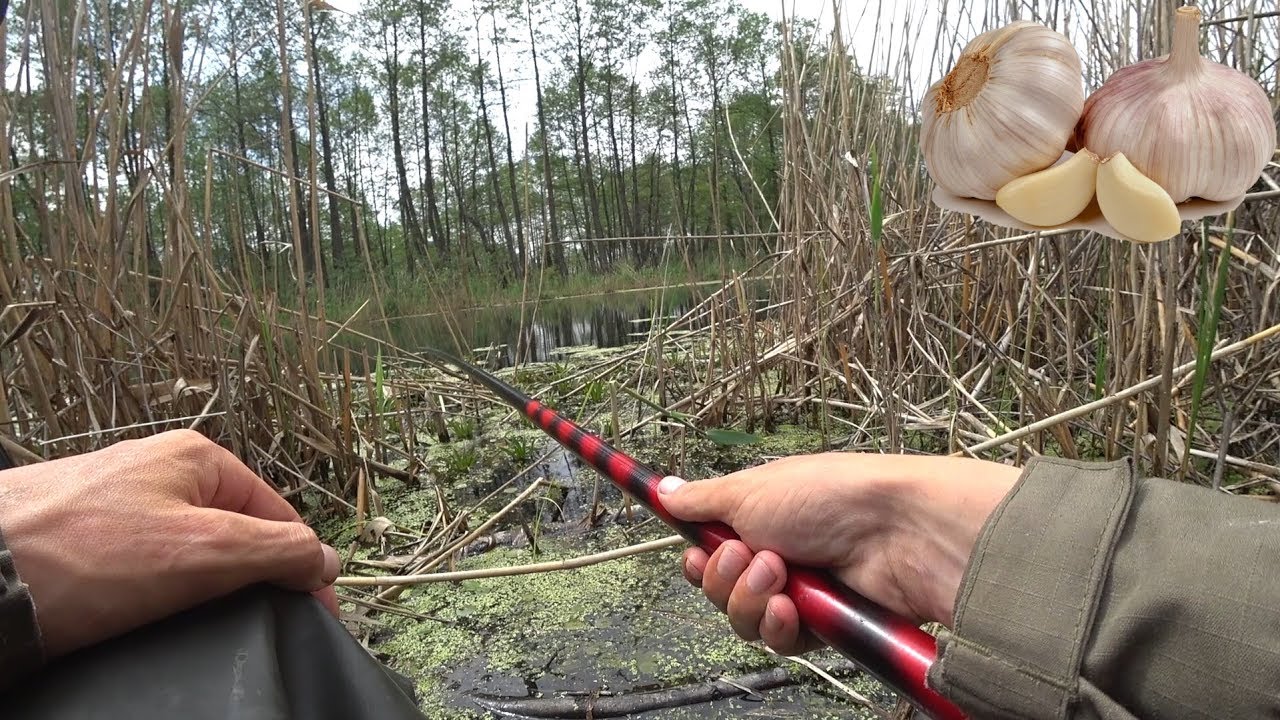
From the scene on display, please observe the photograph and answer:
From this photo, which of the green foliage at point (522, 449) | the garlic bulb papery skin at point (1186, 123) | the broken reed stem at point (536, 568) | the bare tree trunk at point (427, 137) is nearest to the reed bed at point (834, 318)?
the green foliage at point (522, 449)

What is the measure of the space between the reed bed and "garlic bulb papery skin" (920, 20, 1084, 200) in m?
0.77

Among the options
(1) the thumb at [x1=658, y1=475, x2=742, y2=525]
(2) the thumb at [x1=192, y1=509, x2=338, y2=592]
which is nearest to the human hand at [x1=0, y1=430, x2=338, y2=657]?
(2) the thumb at [x1=192, y1=509, x2=338, y2=592]

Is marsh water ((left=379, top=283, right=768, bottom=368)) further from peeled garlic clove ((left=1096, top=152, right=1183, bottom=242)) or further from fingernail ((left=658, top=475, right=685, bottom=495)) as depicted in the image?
peeled garlic clove ((left=1096, top=152, right=1183, bottom=242))

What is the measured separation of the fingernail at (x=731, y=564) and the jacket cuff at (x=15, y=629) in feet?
1.98

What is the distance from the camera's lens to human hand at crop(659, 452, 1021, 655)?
26.6 inches

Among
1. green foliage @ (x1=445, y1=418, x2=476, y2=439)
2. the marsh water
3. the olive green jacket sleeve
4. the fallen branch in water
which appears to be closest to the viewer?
the olive green jacket sleeve

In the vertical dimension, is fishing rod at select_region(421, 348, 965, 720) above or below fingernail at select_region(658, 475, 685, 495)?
below

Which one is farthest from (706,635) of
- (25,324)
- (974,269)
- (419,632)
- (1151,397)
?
(25,324)

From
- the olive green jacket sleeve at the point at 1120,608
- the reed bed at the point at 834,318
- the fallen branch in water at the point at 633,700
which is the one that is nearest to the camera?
the olive green jacket sleeve at the point at 1120,608

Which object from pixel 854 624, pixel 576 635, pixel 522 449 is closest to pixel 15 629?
pixel 854 624

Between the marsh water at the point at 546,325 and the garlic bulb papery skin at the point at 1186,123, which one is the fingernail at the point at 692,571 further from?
the marsh water at the point at 546,325

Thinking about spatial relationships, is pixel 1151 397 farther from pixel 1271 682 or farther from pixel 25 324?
pixel 25 324

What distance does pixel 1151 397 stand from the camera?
138cm

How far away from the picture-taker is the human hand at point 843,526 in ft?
2.22
